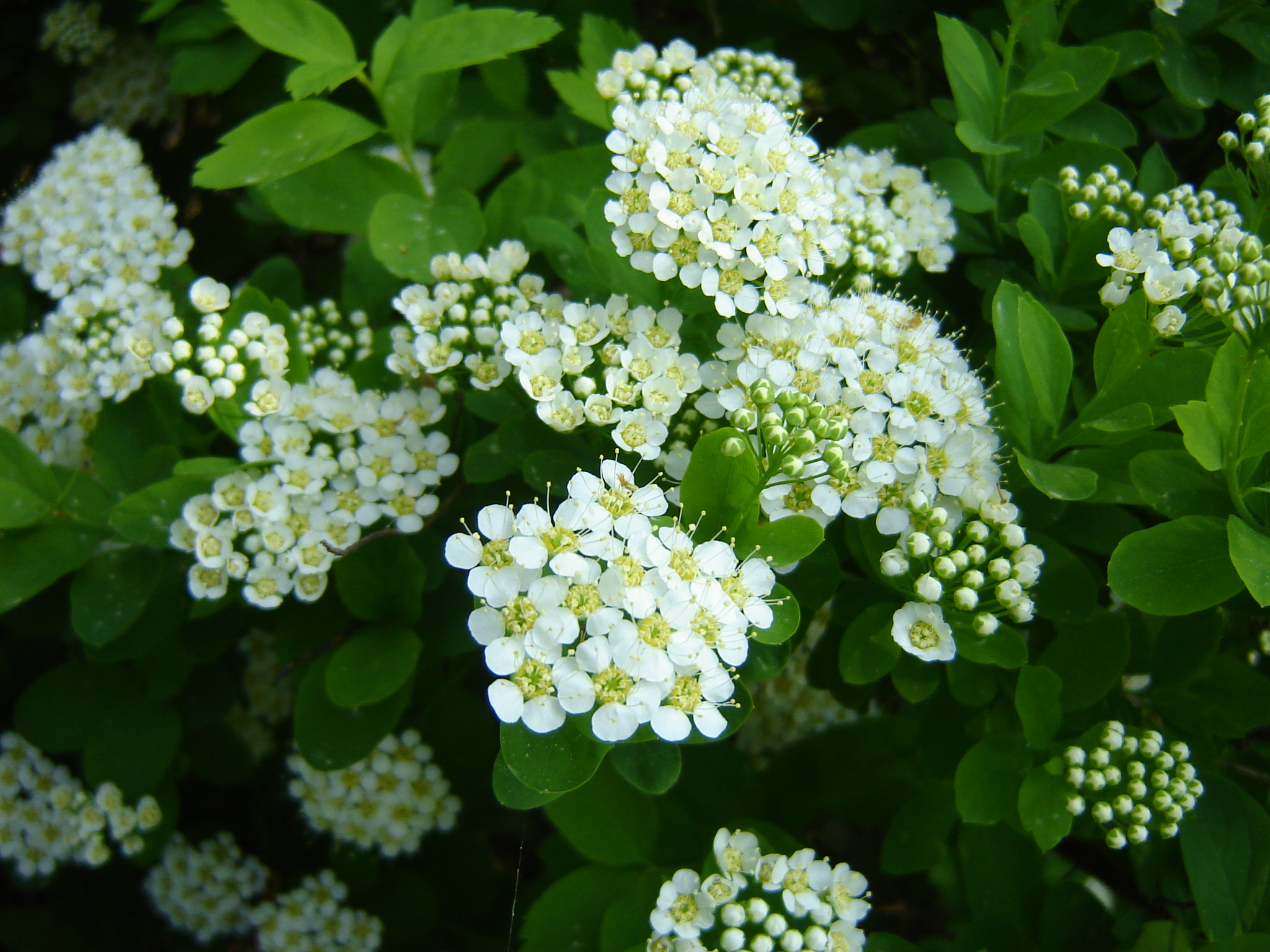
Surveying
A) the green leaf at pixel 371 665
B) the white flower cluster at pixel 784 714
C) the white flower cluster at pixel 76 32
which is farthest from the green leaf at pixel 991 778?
the white flower cluster at pixel 76 32

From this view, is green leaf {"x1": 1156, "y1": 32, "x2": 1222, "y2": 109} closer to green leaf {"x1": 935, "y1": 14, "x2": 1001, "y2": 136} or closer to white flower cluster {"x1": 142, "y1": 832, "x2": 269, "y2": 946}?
green leaf {"x1": 935, "y1": 14, "x2": 1001, "y2": 136}

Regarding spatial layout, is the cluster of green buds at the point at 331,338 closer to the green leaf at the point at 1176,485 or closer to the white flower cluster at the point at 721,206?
the white flower cluster at the point at 721,206

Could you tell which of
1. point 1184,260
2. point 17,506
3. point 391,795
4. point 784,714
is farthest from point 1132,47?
point 17,506

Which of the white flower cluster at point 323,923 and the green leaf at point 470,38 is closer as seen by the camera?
the green leaf at point 470,38

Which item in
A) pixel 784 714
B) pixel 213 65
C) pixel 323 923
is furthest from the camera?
pixel 784 714

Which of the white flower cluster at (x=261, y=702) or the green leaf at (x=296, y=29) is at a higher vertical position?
the green leaf at (x=296, y=29)

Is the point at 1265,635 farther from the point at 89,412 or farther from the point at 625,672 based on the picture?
the point at 89,412

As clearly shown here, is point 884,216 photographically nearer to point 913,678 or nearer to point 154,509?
point 913,678
